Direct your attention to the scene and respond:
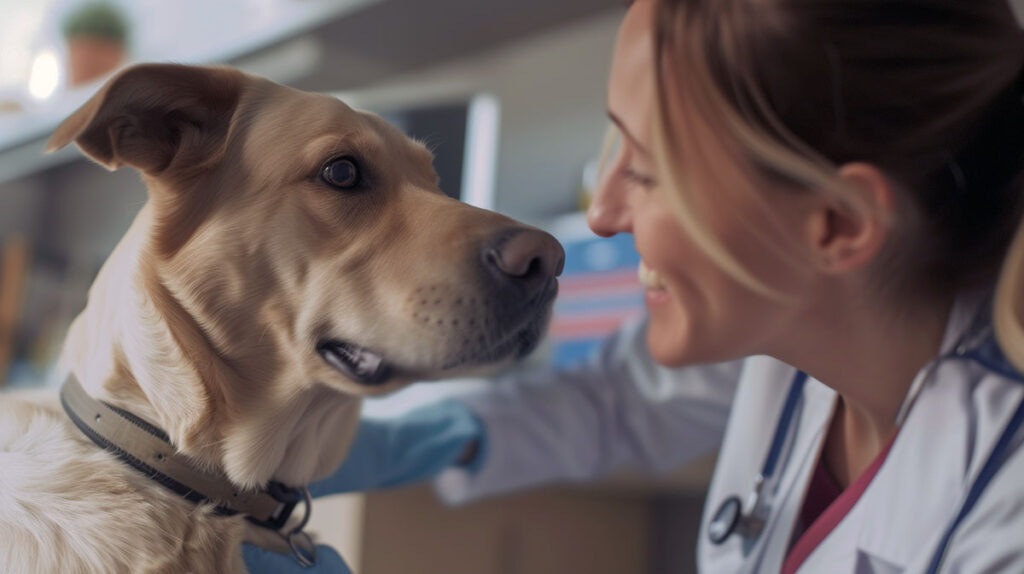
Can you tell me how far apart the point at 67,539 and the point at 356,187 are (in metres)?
0.47

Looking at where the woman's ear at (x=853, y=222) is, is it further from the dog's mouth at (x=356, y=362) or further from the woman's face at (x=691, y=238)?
the dog's mouth at (x=356, y=362)

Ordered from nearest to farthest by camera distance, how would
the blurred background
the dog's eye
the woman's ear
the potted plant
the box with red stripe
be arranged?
the woman's ear, the dog's eye, the blurred background, the box with red stripe, the potted plant

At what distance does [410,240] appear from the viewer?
912mm

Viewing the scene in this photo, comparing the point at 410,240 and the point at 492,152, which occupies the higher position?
the point at 410,240

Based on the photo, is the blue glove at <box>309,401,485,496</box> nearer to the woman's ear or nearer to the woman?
the woman

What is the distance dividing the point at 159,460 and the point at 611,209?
0.54 metres

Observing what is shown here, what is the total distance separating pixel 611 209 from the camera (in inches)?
34.6

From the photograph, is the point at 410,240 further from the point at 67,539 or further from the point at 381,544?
the point at 381,544

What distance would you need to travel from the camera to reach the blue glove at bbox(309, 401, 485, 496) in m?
1.11

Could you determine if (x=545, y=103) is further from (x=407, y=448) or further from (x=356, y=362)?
(x=356, y=362)

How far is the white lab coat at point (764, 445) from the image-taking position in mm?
750

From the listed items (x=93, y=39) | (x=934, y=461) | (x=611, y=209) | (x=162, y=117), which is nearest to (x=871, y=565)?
(x=934, y=461)

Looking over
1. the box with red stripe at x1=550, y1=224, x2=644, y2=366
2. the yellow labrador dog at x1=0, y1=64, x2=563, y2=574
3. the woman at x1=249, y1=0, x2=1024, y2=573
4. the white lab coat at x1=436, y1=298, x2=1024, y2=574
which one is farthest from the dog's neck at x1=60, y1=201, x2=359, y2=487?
the box with red stripe at x1=550, y1=224, x2=644, y2=366

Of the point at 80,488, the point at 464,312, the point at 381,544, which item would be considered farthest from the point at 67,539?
the point at 381,544
